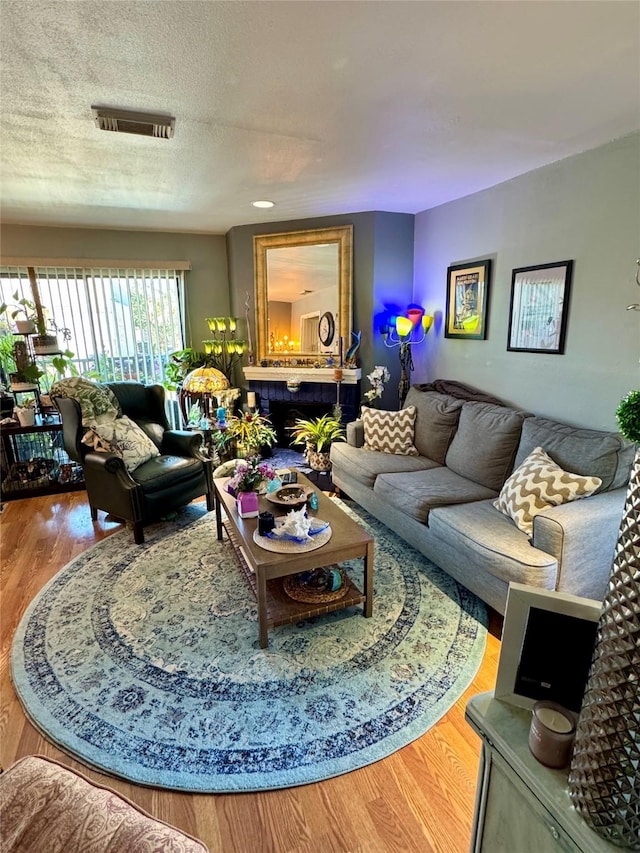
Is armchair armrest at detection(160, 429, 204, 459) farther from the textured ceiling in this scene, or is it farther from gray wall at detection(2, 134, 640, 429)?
the textured ceiling

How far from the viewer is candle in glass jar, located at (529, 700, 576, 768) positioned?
78cm

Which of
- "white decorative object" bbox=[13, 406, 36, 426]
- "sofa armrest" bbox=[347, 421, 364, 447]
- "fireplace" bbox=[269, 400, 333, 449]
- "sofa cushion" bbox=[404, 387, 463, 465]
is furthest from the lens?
"fireplace" bbox=[269, 400, 333, 449]

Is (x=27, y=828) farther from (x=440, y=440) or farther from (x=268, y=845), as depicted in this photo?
(x=440, y=440)

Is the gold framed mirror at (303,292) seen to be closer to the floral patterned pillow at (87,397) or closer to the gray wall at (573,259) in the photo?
the gray wall at (573,259)

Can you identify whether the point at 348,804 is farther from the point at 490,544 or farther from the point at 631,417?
the point at 631,417

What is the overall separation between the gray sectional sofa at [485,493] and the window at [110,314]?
104 inches

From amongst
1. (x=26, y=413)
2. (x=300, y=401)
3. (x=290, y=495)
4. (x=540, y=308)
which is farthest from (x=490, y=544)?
(x=26, y=413)

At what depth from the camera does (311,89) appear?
182 cm

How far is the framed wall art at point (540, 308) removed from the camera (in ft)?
9.08

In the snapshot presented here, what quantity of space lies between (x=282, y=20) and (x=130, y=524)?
3092 mm

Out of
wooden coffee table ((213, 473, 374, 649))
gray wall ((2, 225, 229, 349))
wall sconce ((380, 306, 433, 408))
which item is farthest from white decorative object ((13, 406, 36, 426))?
wall sconce ((380, 306, 433, 408))

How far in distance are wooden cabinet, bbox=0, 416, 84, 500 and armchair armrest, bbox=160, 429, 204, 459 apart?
1080 millimetres

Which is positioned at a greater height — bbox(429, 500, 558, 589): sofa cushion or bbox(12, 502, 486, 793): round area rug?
bbox(429, 500, 558, 589): sofa cushion

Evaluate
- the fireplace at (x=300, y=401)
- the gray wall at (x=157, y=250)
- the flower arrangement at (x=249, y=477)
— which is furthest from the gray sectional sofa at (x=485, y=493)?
the gray wall at (x=157, y=250)
